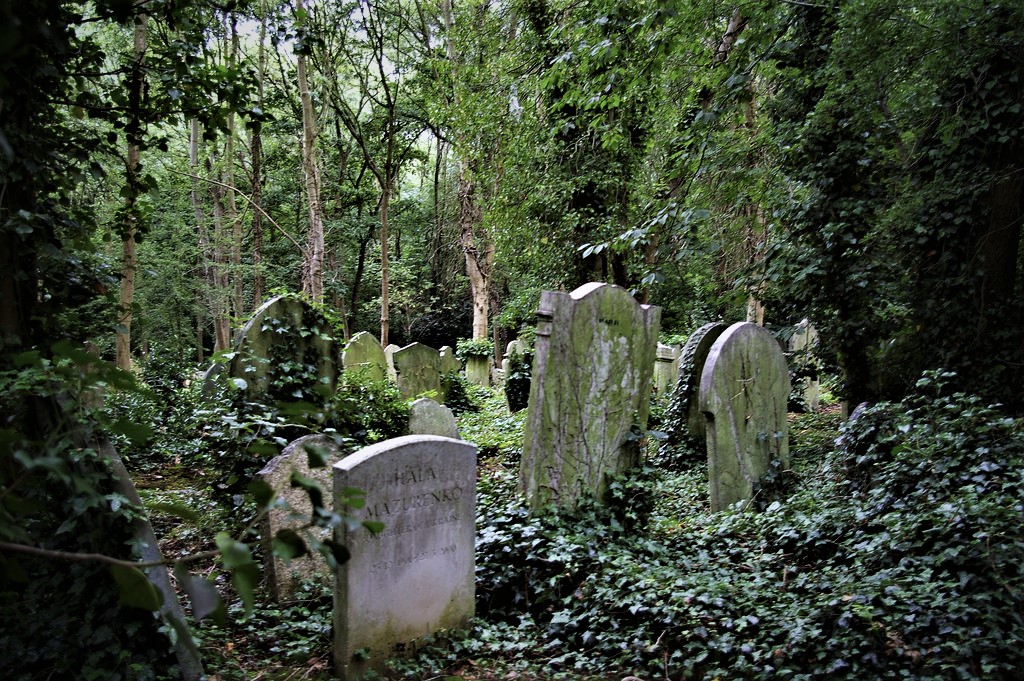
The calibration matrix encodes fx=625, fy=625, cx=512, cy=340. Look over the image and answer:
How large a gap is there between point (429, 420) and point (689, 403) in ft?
10.4

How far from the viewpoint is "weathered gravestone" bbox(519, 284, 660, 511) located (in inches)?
202

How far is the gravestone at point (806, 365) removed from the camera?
24.9 feet

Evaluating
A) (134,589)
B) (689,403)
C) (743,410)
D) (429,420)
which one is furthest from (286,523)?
(689,403)

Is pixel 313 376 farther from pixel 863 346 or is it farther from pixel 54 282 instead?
pixel 863 346

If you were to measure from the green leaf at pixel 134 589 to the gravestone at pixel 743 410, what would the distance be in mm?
5201

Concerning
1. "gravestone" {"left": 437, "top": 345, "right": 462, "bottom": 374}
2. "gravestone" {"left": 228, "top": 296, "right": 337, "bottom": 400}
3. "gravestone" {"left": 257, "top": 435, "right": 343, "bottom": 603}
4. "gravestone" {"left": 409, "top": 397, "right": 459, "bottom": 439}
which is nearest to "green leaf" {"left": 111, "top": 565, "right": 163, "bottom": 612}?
"gravestone" {"left": 257, "top": 435, "right": 343, "bottom": 603}

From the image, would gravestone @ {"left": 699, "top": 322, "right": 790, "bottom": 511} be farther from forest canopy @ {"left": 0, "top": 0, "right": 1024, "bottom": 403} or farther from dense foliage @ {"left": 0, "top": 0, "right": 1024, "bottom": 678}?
forest canopy @ {"left": 0, "top": 0, "right": 1024, "bottom": 403}

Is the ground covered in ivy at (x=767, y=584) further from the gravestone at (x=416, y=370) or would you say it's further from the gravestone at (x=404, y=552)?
the gravestone at (x=416, y=370)

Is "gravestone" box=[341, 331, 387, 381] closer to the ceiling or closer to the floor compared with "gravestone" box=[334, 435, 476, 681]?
closer to the ceiling

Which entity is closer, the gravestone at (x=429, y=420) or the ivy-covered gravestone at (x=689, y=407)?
the gravestone at (x=429, y=420)

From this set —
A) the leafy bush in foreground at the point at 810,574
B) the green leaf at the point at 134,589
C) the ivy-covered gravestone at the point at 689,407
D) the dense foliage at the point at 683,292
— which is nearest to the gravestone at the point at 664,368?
the dense foliage at the point at 683,292

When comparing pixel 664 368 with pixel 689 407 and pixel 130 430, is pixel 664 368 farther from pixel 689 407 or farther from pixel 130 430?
pixel 130 430

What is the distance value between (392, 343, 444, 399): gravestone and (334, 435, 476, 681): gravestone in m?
7.06

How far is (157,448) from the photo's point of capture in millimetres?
7324
